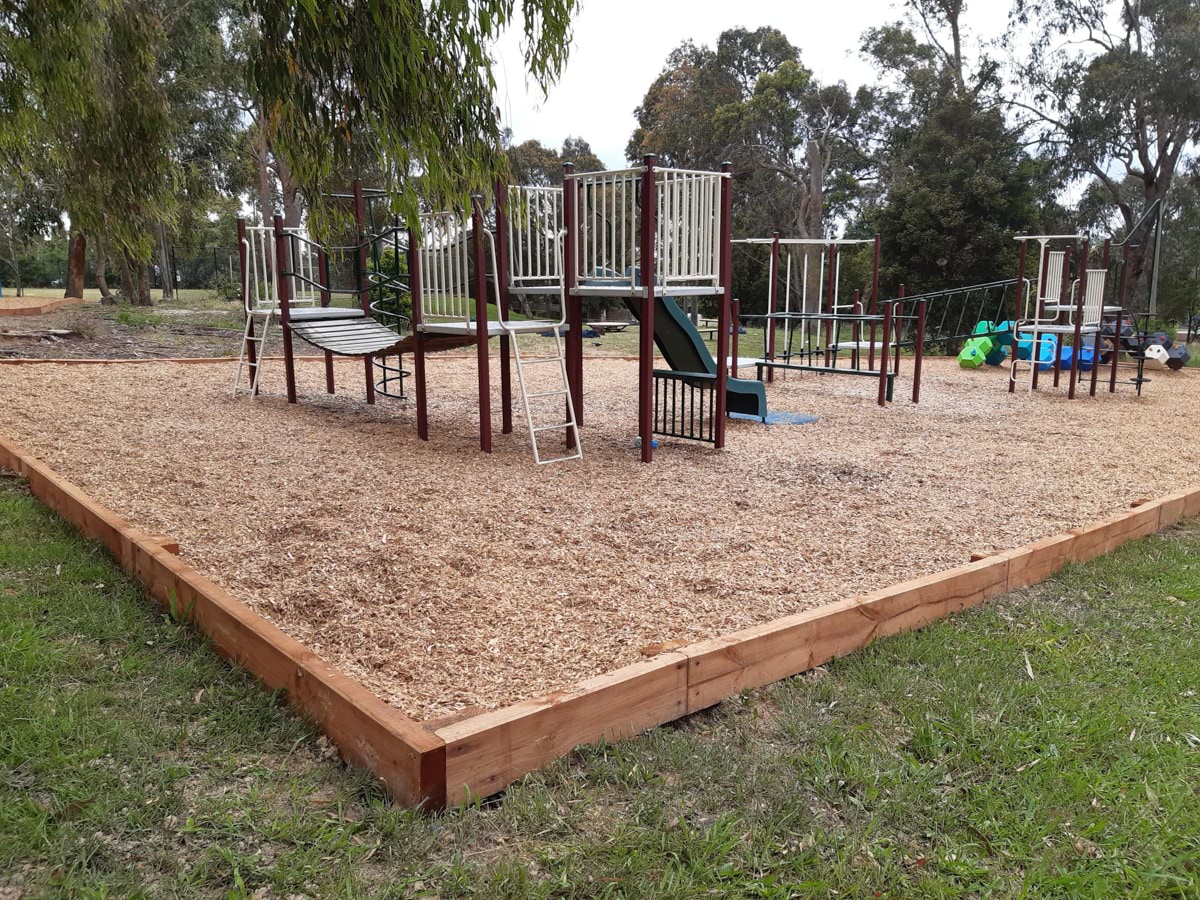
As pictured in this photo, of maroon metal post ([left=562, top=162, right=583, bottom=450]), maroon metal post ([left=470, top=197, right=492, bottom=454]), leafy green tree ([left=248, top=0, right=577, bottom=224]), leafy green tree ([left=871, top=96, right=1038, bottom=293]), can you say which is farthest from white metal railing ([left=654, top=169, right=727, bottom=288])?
leafy green tree ([left=871, top=96, right=1038, bottom=293])

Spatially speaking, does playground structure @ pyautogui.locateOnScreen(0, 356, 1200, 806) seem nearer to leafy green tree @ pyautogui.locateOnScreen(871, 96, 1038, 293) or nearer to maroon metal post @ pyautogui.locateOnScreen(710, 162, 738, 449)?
maroon metal post @ pyautogui.locateOnScreen(710, 162, 738, 449)

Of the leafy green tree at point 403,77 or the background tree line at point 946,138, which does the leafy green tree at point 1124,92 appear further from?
the leafy green tree at point 403,77

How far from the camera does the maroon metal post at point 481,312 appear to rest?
5586 millimetres


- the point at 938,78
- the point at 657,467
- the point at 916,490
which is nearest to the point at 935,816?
the point at 916,490

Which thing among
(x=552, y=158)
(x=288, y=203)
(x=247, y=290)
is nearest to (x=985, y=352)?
(x=247, y=290)

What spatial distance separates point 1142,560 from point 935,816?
8.46ft

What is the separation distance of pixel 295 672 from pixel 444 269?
14.2 feet

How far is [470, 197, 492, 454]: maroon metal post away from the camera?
5.59 meters

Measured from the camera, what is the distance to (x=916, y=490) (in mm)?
5254

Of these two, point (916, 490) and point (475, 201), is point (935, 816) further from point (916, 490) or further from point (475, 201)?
point (475, 201)

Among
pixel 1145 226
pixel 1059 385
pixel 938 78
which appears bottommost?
pixel 1059 385

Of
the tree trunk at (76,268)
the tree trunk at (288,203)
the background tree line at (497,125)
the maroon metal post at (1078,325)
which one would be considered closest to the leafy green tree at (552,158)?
the background tree line at (497,125)

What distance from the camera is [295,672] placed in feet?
7.90

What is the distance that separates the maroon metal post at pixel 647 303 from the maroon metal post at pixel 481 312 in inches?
40.1
